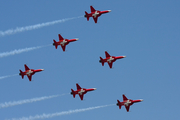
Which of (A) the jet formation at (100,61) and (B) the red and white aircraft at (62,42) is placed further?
(A) the jet formation at (100,61)

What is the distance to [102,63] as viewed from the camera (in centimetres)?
12575

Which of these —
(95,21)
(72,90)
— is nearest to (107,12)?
(95,21)

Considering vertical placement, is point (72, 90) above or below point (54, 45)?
below

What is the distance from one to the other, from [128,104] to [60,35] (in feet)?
78.2

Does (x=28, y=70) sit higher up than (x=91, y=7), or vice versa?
(x=91, y=7)

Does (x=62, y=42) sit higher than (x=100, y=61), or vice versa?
(x=62, y=42)

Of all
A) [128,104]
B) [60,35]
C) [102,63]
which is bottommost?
[128,104]

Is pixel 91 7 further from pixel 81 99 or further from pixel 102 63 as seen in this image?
pixel 81 99

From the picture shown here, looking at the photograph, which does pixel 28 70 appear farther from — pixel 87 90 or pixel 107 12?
pixel 107 12

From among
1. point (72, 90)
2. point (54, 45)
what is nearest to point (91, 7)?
point (54, 45)

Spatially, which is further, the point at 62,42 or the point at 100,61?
the point at 100,61

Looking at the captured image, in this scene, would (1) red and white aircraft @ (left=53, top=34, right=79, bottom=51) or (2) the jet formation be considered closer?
(1) red and white aircraft @ (left=53, top=34, right=79, bottom=51)

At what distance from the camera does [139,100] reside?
126 meters

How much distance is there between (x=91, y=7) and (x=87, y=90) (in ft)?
68.3
